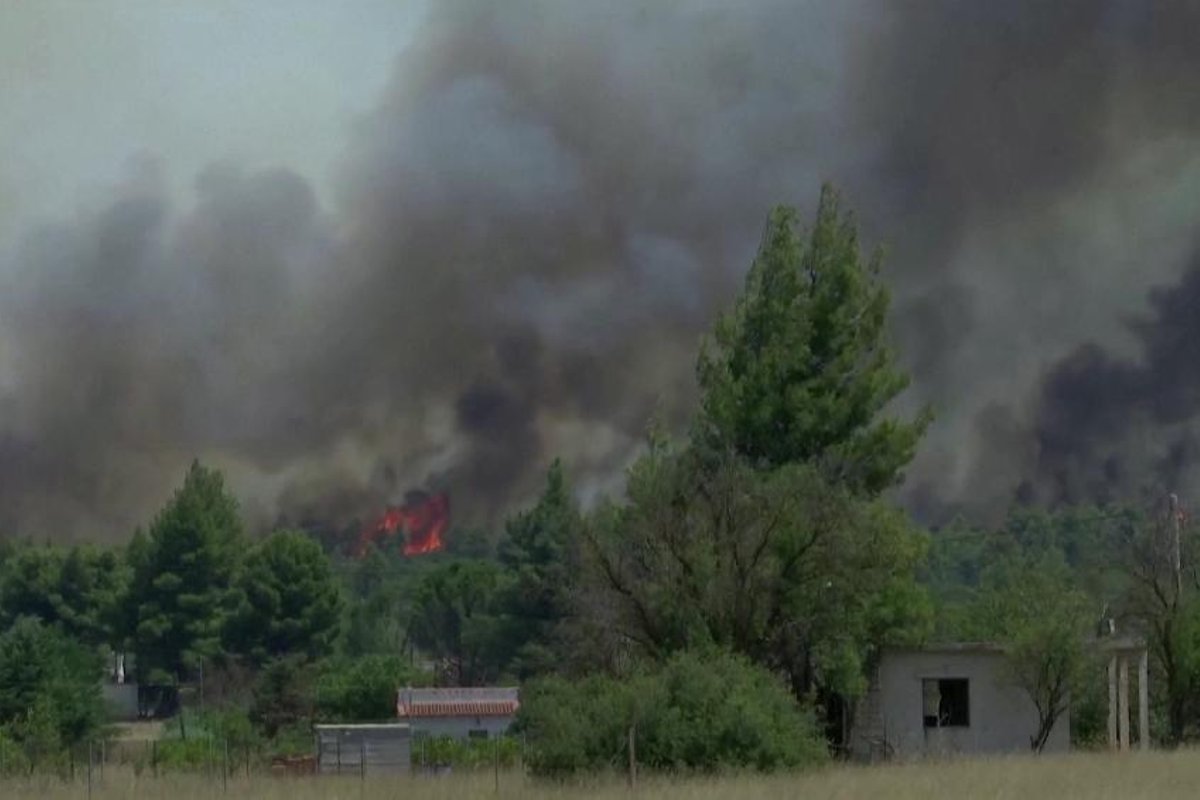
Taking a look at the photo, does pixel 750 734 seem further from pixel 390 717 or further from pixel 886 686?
pixel 390 717

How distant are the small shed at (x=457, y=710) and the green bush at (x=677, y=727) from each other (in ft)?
106

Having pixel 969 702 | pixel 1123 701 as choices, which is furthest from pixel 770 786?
pixel 1123 701

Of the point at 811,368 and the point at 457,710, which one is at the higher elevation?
the point at 811,368

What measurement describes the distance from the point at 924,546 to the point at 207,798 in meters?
21.4

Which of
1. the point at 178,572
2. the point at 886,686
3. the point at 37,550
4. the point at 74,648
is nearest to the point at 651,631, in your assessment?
the point at 886,686

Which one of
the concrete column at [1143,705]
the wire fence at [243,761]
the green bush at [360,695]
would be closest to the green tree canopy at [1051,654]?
the concrete column at [1143,705]

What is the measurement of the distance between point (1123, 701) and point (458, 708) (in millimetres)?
30780

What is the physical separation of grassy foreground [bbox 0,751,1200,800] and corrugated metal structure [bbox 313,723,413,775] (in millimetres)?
8471

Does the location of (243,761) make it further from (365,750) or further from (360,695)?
(360,695)

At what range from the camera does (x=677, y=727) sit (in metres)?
33.9

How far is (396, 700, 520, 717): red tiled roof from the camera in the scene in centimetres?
6900

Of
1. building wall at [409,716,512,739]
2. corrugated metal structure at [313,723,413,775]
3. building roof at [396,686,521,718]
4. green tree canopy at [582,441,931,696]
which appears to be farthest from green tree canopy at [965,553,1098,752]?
building roof at [396,686,521,718]

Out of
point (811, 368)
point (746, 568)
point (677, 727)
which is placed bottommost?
point (677, 727)

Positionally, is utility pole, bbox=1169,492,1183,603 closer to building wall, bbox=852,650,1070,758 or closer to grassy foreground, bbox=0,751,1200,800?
building wall, bbox=852,650,1070,758
